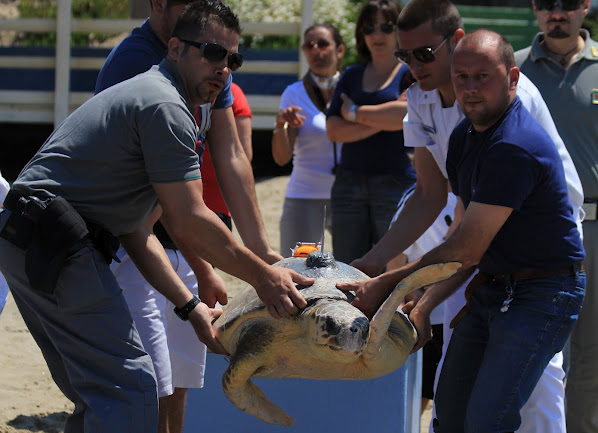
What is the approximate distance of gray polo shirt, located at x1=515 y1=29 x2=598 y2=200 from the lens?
11.5 ft

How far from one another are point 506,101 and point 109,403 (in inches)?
56.3

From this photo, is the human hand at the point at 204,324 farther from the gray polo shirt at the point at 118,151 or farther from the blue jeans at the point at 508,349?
the blue jeans at the point at 508,349

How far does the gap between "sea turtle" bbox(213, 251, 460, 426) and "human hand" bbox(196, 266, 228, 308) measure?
265 mm

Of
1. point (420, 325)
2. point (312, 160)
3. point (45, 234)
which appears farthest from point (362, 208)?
point (45, 234)

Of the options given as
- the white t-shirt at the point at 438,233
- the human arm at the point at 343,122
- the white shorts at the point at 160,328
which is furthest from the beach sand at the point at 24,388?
the human arm at the point at 343,122

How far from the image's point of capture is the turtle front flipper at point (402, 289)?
2.37 metres

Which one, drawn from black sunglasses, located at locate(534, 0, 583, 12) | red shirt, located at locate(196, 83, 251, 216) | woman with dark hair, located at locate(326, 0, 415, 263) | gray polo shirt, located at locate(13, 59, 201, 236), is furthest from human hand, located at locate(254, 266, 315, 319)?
black sunglasses, located at locate(534, 0, 583, 12)

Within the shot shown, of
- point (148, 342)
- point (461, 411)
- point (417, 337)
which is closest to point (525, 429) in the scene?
point (461, 411)

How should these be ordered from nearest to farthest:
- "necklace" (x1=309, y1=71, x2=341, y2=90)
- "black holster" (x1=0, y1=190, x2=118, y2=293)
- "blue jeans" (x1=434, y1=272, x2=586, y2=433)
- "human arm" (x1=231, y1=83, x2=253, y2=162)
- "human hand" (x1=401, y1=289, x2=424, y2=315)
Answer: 1. "black holster" (x1=0, y1=190, x2=118, y2=293)
2. "blue jeans" (x1=434, y1=272, x2=586, y2=433)
3. "human hand" (x1=401, y1=289, x2=424, y2=315)
4. "human arm" (x1=231, y1=83, x2=253, y2=162)
5. "necklace" (x1=309, y1=71, x2=341, y2=90)

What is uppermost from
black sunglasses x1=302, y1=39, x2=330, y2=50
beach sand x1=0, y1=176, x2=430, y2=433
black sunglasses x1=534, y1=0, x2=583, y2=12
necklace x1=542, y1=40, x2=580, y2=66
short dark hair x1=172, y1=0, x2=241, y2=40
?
black sunglasses x1=534, y1=0, x2=583, y2=12

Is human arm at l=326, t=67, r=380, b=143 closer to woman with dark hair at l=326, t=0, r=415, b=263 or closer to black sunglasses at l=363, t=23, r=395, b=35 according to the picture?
woman with dark hair at l=326, t=0, r=415, b=263

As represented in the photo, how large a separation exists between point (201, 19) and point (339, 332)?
3.30ft

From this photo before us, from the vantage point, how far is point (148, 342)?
2779mm

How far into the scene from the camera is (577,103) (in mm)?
3551
